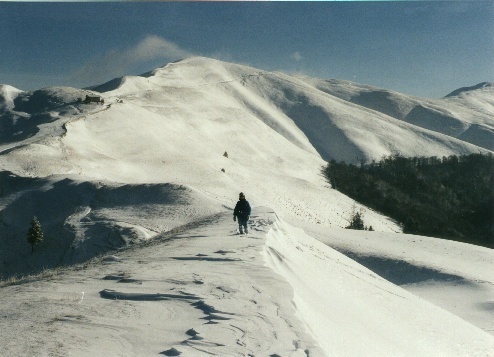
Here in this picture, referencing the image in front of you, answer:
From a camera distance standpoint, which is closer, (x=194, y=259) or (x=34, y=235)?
(x=194, y=259)

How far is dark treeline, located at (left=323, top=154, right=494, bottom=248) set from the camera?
70000 mm

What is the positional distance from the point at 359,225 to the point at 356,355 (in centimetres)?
4025

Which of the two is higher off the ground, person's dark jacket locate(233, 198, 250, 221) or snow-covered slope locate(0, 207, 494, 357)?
person's dark jacket locate(233, 198, 250, 221)

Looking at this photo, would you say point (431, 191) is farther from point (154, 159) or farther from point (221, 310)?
point (221, 310)

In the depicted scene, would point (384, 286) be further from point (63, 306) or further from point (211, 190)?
point (211, 190)

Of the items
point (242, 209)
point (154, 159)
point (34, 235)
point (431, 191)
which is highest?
point (154, 159)

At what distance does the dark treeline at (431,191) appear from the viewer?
70000mm

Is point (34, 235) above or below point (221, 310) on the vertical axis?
below

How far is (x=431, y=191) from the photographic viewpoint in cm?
9694

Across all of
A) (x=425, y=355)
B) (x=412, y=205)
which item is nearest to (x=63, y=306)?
(x=425, y=355)

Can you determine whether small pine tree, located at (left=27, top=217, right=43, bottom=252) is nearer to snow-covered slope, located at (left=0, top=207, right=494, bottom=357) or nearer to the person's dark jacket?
snow-covered slope, located at (left=0, top=207, right=494, bottom=357)

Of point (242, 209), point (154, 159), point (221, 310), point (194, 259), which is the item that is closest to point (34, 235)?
point (242, 209)

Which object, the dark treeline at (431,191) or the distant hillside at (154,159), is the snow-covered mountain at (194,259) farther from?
the dark treeline at (431,191)

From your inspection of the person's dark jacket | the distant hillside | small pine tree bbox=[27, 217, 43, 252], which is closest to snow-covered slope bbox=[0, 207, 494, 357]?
the person's dark jacket
